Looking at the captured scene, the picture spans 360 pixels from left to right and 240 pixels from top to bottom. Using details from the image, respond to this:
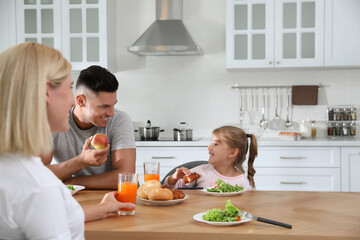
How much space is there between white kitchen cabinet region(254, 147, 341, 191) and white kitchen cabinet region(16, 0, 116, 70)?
183cm

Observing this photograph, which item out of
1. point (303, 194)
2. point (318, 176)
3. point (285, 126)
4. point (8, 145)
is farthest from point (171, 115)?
point (8, 145)

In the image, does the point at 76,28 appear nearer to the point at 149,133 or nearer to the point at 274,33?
the point at 149,133

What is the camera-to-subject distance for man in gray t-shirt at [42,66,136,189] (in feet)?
7.22

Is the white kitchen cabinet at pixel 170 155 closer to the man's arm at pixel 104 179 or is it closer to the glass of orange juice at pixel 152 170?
the man's arm at pixel 104 179

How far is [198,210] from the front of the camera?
5.70 feet

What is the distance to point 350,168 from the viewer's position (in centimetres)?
410

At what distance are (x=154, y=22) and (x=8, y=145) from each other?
3.81 m

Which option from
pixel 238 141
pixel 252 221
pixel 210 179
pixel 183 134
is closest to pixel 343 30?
pixel 183 134

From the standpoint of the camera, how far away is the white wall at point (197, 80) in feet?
15.5

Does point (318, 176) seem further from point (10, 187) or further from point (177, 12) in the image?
point (10, 187)

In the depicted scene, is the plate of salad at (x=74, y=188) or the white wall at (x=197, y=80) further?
the white wall at (x=197, y=80)

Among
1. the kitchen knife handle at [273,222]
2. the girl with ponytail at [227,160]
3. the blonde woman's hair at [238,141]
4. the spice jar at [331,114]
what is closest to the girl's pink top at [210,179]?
the girl with ponytail at [227,160]

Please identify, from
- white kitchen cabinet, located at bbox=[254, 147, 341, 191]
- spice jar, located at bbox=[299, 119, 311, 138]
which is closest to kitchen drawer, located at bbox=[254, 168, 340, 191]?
white kitchen cabinet, located at bbox=[254, 147, 341, 191]

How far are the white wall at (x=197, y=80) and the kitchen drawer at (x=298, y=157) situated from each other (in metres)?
0.68
